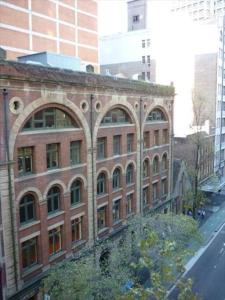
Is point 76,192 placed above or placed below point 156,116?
below

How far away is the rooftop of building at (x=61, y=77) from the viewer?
1816 centimetres

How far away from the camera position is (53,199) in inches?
899

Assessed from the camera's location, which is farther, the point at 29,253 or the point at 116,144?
the point at 116,144

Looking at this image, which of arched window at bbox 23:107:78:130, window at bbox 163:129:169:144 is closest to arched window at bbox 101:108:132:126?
arched window at bbox 23:107:78:130

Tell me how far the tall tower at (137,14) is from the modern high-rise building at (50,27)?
23.1 meters

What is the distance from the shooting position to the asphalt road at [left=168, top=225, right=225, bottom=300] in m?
26.7

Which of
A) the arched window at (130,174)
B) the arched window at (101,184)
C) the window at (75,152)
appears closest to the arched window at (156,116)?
the arched window at (130,174)

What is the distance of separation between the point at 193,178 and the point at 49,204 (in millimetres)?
27628

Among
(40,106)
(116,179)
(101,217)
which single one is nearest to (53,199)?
(101,217)

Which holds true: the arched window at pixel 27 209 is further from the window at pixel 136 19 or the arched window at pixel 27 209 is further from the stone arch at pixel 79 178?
the window at pixel 136 19

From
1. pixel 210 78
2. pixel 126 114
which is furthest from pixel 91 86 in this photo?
pixel 210 78

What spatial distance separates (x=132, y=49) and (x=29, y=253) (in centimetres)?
5374

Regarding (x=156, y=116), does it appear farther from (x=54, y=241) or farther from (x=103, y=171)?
(x=54, y=241)

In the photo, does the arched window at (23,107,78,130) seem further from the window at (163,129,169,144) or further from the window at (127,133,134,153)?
the window at (163,129,169,144)
